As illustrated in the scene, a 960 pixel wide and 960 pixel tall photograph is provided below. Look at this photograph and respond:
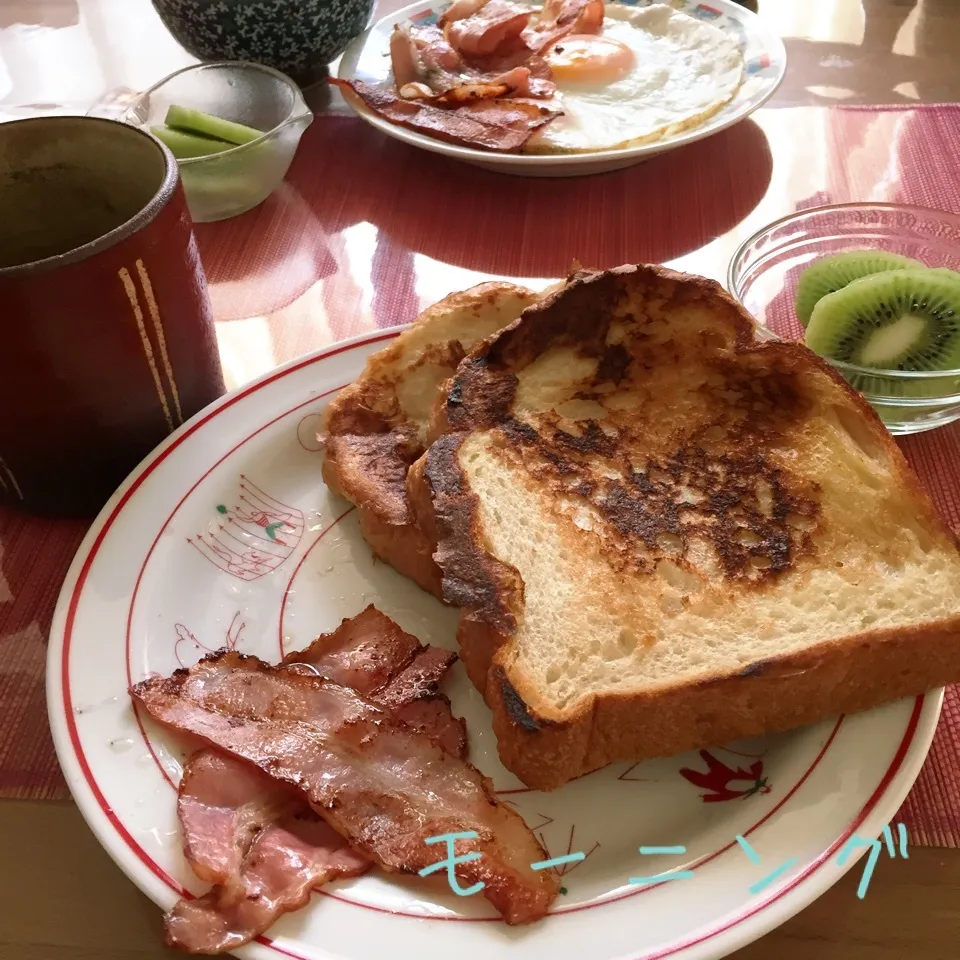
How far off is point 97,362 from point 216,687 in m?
0.49

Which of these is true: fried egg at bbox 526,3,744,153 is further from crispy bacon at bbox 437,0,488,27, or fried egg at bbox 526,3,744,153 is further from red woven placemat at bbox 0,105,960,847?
crispy bacon at bbox 437,0,488,27

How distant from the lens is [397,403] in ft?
4.87

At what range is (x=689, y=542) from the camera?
1.25 metres

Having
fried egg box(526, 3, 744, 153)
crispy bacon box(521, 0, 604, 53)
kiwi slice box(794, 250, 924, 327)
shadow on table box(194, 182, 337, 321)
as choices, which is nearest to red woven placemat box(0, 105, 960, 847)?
shadow on table box(194, 182, 337, 321)

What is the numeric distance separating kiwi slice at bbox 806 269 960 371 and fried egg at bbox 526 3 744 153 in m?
0.83

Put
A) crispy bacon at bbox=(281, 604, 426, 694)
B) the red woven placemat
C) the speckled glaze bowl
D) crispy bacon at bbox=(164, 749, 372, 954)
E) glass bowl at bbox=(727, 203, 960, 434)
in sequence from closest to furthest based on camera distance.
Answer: crispy bacon at bbox=(164, 749, 372, 954) → crispy bacon at bbox=(281, 604, 426, 694) → glass bowl at bbox=(727, 203, 960, 434) → the red woven placemat → the speckled glaze bowl

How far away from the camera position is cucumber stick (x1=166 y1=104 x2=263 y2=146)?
6.66ft

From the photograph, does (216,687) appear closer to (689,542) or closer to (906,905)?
(689,542)

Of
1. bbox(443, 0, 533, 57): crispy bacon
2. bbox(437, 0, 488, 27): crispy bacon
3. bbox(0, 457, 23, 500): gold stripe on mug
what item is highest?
bbox(437, 0, 488, 27): crispy bacon

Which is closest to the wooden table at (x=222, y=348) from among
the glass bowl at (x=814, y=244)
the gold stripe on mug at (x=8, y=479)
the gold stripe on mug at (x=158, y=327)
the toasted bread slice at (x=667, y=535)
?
the toasted bread slice at (x=667, y=535)

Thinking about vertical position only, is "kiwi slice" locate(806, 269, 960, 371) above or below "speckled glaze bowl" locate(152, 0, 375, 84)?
below

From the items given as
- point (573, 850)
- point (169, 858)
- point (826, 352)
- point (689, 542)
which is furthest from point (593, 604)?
point (826, 352)

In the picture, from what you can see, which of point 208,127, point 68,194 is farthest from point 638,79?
point 68,194

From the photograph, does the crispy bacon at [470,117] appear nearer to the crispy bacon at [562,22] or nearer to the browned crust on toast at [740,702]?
the crispy bacon at [562,22]
